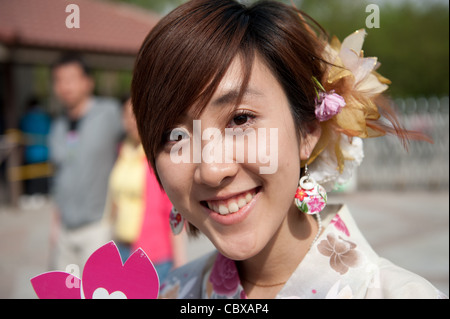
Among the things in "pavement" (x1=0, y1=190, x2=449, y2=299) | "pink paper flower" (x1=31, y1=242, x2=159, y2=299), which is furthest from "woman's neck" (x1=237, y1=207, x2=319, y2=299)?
"pavement" (x1=0, y1=190, x2=449, y2=299)

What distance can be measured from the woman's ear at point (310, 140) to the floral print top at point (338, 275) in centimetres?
23

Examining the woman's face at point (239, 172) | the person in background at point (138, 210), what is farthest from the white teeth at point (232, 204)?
the person in background at point (138, 210)

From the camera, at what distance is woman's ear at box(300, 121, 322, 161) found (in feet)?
4.33

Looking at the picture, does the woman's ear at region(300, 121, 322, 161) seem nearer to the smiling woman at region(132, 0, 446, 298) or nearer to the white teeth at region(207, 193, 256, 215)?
the smiling woman at region(132, 0, 446, 298)

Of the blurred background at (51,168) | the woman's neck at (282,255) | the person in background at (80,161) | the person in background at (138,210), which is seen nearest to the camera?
the woman's neck at (282,255)

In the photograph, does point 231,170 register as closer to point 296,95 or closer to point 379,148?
point 296,95

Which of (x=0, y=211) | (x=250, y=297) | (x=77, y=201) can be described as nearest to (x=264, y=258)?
(x=250, y=297)

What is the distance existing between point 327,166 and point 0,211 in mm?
7461

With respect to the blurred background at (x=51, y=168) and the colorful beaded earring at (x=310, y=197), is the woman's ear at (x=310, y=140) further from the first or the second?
the blurred background at (x=51, y=168)

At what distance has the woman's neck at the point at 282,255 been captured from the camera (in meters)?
1.38

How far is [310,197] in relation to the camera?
4.17 feet

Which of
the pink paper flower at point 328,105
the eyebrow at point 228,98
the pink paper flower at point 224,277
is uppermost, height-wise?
the eyebrow at point 228,98

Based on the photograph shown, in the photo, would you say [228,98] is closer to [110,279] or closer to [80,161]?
[110,279]

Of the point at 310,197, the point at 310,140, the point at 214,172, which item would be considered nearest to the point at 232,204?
the point at 214,172
